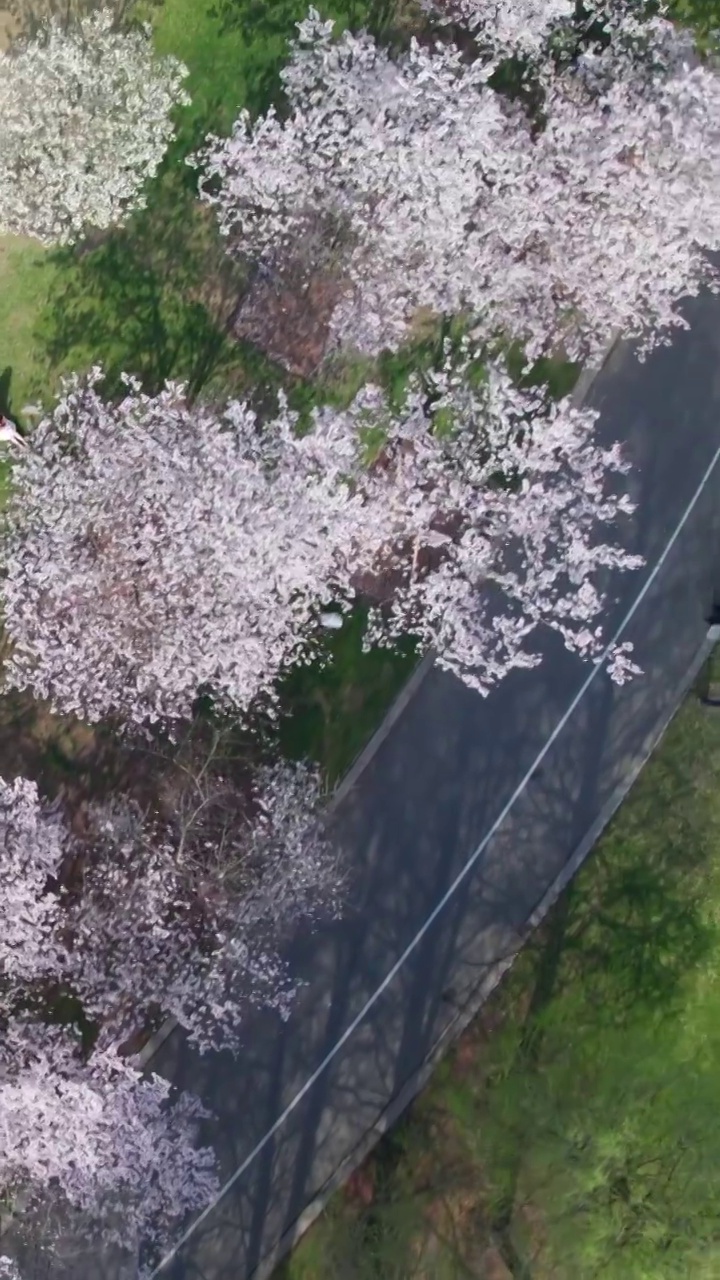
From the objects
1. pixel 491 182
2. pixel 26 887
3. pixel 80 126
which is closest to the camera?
pixel 491 182

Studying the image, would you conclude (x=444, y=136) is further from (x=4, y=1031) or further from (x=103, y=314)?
(x=4, y=1031)

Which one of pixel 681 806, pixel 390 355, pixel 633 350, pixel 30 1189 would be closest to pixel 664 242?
pixel 633 350

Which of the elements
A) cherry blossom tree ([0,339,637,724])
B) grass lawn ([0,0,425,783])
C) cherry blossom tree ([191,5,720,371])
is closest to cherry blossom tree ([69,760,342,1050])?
grass lawn ([0,0,425,783])

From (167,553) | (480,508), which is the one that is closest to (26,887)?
(167,553)

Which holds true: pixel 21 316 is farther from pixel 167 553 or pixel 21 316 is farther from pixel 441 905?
pixel 441 905

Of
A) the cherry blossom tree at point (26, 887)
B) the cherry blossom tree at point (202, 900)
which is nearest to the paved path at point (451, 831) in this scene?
the cherry blossom tree at point (202, 900)

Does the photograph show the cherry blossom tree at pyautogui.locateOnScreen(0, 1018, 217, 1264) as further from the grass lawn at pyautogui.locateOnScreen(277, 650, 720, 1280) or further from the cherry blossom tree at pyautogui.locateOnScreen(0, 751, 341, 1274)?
the grass lawn at pyautogui.locateOnScreen(277, 650, 720, 1280)

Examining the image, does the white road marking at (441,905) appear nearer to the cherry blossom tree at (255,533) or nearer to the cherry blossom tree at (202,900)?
the cherry blossom tree at (202,900)
